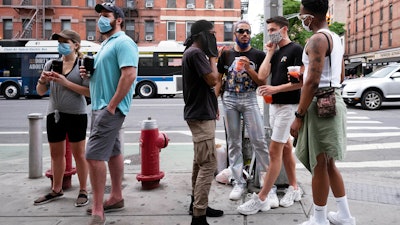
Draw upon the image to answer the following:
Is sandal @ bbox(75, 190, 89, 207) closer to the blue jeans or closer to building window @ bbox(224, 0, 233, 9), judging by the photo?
the blue jeans

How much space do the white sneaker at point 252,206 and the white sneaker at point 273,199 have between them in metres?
0.12

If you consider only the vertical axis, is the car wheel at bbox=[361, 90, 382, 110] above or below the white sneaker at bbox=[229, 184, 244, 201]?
above

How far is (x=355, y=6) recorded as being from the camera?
188ft

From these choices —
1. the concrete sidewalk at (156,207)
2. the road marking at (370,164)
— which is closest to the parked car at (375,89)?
the road marking at (370,164)

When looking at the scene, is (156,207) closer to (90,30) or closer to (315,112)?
(315,112)

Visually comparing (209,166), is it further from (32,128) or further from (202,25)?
(32,128)

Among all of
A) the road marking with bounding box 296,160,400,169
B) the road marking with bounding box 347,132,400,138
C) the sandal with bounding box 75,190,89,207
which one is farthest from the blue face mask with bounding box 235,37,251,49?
the road marking with bounding box 347,132,400,138

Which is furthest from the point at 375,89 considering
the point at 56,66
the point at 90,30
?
the point at 90,30

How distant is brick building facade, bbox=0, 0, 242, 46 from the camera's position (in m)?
39.5

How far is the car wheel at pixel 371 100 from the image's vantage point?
1507 cm

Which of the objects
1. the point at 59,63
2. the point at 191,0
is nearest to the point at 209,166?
the point at 59,63

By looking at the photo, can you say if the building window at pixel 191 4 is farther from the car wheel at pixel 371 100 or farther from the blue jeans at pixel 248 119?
the blue jeans at pixel 248 119

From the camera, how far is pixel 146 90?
83.8 feet

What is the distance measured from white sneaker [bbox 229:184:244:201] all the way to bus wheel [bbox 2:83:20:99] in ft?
78.2
